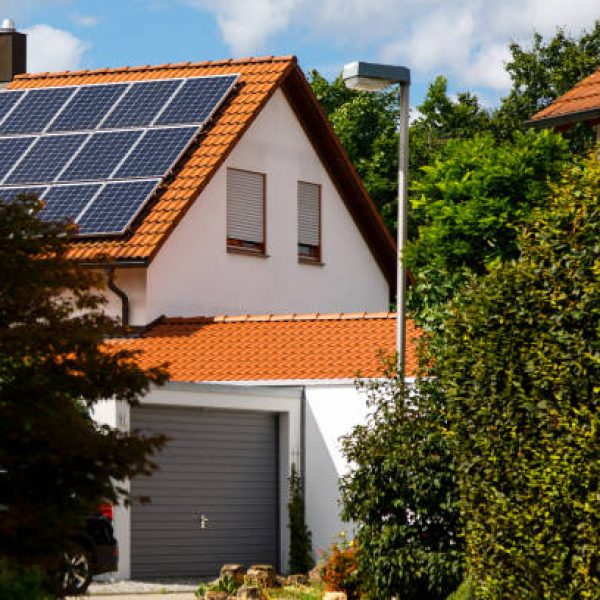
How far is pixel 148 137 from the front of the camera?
1262 inches

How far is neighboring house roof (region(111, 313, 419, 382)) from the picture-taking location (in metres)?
27.0

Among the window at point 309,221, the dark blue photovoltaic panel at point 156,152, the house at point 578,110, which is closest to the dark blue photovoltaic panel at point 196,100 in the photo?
the dark blue photovoltaic panel at point 156,152

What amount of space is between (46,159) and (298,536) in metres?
9.55

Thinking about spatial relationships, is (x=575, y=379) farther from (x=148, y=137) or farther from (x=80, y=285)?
(x=148, y=137)

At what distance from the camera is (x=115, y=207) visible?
99.9 ft

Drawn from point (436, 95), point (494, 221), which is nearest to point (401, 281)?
point (494, 221)

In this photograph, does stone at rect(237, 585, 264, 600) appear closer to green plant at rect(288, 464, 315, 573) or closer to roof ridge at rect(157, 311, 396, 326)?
green plant at rect(288, 464, 315, 573)

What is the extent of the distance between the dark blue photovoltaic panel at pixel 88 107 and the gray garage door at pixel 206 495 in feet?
28.1

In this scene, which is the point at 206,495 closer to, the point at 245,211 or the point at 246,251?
the point at 246,251

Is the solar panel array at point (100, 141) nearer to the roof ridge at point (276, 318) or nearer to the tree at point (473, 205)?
the roof ridge at point (276, 318)

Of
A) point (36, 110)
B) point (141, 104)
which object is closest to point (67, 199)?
point (141, 104)

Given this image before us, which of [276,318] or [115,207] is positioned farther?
[115,207]

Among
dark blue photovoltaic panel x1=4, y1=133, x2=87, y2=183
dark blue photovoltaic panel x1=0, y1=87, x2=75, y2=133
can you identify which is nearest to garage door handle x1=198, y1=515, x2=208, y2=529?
dark blue photovoltaic panel x1=4, y1=133, x2=87, y2=183

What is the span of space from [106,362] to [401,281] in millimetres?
7795
